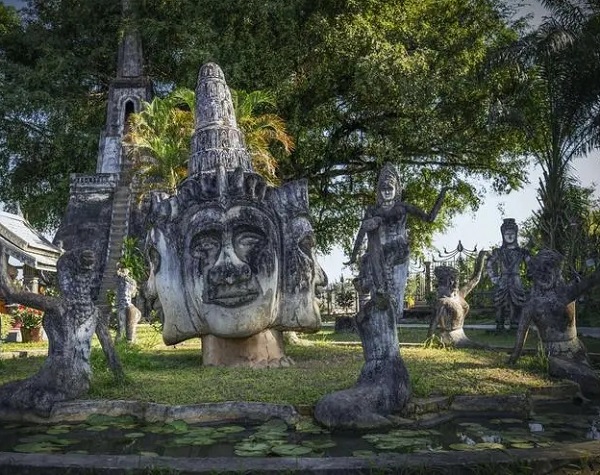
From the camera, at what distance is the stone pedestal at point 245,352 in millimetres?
6875

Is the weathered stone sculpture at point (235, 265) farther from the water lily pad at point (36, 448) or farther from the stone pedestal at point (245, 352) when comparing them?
the water lily pad at point (36, 448)

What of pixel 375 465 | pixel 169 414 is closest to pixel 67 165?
pixel 169 414

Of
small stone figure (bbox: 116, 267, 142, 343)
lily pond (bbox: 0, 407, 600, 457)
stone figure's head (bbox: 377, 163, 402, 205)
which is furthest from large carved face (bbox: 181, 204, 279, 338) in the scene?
small stone figure (bbox: 116, 267, 142, 343)

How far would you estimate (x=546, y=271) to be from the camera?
636 cm

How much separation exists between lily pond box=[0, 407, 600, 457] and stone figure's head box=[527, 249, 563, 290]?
1822 millimetres

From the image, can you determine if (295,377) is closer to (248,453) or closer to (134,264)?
(248,453)

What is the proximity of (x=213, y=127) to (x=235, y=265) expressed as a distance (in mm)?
3169

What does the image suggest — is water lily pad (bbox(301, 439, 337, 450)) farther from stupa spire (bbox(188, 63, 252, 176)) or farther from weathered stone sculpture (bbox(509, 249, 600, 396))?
stupa spire (bbox(188, 63, 252, 176))

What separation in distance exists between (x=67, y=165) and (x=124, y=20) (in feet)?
19.8

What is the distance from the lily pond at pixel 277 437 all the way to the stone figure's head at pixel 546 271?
1.82 m

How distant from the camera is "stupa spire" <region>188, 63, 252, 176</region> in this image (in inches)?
336

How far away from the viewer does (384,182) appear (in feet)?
32.3

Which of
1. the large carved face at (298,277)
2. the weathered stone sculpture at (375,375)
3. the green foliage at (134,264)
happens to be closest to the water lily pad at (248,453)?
the weathered stone sculpture at (375,375)

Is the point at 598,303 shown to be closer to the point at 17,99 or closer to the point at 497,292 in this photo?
the point at 497,292
